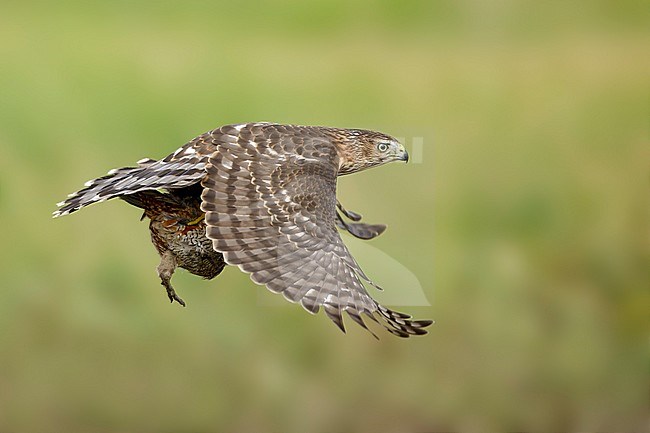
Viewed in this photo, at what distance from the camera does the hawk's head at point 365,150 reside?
9.40 ft

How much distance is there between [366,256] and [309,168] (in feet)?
1.59

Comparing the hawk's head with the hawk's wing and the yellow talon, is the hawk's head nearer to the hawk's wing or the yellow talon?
the hawk's wing

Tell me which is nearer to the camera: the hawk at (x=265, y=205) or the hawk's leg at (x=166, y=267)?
the hawk at (x=265, y=205)

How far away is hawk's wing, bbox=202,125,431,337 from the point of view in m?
2.43

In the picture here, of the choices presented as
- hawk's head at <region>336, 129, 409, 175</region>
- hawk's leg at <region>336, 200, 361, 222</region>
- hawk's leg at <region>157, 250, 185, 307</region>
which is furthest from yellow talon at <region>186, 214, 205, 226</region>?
hawk's leg at <region>336, 200, 361, 222</region>

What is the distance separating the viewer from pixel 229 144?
271 centimetres

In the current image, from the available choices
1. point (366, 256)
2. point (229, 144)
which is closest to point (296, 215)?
point (229, 144)

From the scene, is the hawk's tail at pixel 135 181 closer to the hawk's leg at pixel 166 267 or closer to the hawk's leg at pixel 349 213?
the hawk's leg at pixel 166 267

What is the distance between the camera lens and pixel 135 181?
2.63m

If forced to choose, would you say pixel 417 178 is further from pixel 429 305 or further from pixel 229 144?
pixel 229 144

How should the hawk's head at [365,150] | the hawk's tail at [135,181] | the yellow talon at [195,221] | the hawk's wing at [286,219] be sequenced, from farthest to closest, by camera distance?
1. the hawk's head at [365,150]
2. the yellow talon at [195,221]
3. the hawk's tail at [135,181]
4. the hawk's wing at [286,219]

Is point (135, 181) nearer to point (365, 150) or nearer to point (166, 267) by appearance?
point (166, 267)

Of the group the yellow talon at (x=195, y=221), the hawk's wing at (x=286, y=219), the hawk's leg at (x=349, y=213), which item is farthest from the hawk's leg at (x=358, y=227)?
the yellow talon at (x=195, y=221)

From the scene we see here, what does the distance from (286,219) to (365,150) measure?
0.44 meters
